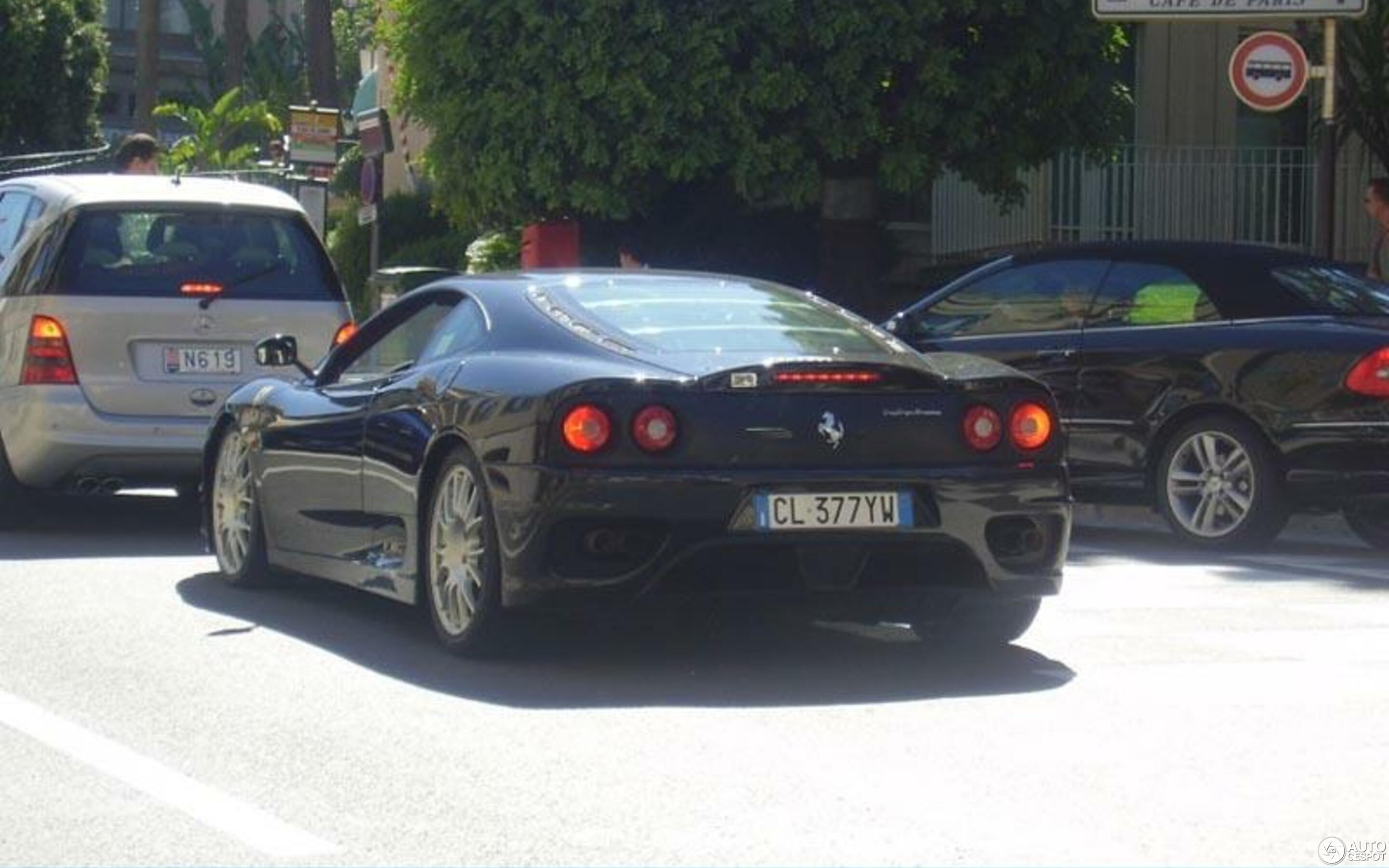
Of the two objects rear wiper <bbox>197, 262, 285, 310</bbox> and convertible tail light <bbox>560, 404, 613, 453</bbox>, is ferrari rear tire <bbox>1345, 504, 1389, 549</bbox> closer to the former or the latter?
rear wiper <bbox>197, 262, 285, 310</bbox>

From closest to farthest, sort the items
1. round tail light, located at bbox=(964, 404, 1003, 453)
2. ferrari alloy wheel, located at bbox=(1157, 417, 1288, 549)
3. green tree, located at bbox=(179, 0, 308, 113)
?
round tail light, located at bbox=(964, 404, 1003, 453) → ferrari alloy wheel, located at bbox=(1157, 417, 1288, 549) → green tree, located at bbox=(179, 0, 308, 113)

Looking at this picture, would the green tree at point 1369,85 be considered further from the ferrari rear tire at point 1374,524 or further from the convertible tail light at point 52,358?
the convertible tail light at point 52,358

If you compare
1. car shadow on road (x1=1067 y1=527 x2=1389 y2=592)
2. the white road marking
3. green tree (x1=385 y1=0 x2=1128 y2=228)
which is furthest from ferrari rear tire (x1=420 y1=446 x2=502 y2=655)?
green tree (x1=385 y1=0 x2=1128 y2=228)

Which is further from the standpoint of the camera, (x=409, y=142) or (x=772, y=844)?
(x=409, y=142)

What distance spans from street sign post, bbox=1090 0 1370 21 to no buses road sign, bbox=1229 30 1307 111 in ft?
0.62

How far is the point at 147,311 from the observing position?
12758mm

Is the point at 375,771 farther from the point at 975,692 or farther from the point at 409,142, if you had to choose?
the point at 409,142

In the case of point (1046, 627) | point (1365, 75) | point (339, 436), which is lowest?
point (1046, 627)

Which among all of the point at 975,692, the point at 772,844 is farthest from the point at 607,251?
the point at 772,844

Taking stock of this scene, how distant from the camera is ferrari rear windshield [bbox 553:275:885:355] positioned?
864 cm

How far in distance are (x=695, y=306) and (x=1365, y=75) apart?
15.1 meters

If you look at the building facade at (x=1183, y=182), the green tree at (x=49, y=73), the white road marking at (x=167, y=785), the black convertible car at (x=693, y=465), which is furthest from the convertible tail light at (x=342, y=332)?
the green tree at (x=49, y=73)

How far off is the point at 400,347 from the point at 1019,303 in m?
5.11
